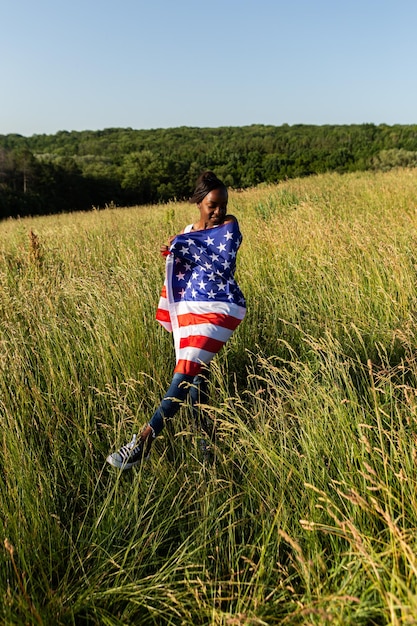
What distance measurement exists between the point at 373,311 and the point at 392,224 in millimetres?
2044

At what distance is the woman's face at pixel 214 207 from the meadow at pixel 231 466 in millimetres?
775

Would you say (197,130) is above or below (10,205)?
above

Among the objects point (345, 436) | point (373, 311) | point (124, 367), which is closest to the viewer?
point (345, 436)

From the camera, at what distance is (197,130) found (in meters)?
86.9

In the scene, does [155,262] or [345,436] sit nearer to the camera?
[345,436]

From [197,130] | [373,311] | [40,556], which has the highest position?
[197,130]

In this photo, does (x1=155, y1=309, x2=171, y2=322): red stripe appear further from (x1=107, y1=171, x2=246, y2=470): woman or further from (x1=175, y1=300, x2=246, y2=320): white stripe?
(x1=175, y1=300, x2=246, y2=320): white stripe

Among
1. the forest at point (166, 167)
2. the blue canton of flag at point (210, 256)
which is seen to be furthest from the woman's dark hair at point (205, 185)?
the forest at point (166, 167)

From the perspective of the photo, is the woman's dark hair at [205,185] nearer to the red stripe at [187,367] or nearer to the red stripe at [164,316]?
the red stripe at [164,316]

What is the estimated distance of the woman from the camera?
2.22 metres

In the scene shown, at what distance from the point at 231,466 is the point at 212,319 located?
0.71 metres

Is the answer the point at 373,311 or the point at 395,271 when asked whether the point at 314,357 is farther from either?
the point at 395,271

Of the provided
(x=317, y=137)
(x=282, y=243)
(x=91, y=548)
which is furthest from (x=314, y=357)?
(x=317, y=137)

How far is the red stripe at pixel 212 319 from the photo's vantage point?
88.7 inches
